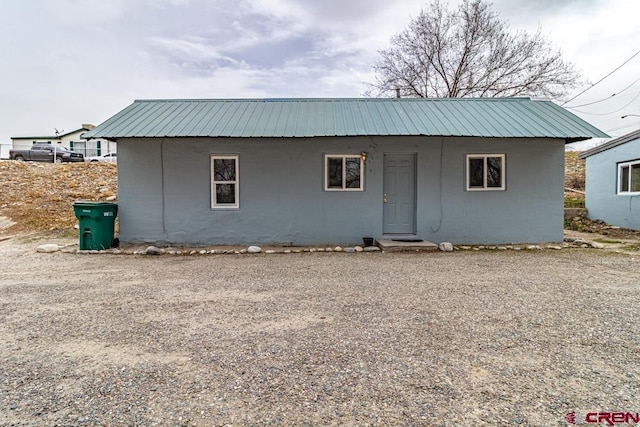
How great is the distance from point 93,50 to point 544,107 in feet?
55.3

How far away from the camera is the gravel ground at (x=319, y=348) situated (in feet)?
7.28

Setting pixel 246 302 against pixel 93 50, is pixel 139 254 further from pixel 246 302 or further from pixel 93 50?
pixel 93 50

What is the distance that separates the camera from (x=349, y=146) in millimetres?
8828

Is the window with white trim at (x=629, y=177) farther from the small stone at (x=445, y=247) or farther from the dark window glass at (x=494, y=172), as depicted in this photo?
the small stone at (x=445, y=247)

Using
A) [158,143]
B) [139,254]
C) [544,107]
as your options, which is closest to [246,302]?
[139,254]

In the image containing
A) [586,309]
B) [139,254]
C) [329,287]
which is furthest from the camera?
[139,254]

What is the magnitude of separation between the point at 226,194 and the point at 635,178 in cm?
1255

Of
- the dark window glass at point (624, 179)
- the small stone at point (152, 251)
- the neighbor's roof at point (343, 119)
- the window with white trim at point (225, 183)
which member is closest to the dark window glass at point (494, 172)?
the neighbor's roof at point (343, 119)

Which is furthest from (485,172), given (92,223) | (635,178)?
(92,223)

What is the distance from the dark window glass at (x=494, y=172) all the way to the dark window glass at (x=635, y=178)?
5682 millimetres

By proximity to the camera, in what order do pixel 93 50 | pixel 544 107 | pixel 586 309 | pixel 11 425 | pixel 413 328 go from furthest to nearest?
pixel 93 50, pixel 544 107, pixel 586 309, pixel 413 328, pixel 11 425

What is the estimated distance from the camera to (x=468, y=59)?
19.6 meters

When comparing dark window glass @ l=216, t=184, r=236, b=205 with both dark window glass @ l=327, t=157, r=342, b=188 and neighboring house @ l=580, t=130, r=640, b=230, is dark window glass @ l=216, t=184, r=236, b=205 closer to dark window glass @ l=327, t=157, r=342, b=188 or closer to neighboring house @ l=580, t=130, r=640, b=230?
dark window glass @ l=327, t=157, r=342, b=188

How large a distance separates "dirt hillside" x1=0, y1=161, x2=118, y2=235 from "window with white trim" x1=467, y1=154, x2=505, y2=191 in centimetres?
1166
